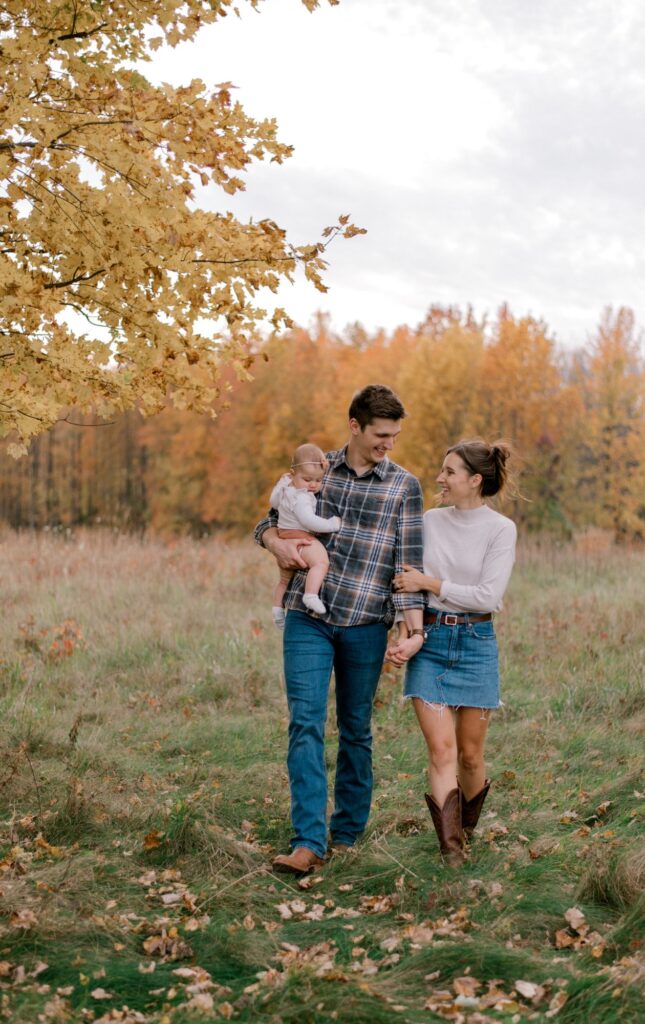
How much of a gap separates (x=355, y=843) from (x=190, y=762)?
2006 mm

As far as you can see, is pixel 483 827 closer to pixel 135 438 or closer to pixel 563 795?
pixel 563 795

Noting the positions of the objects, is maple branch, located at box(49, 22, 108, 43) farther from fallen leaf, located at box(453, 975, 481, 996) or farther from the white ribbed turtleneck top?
fallen leaf, located at box(453, 975, 481, 996)

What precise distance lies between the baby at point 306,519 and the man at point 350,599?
5 centimetres

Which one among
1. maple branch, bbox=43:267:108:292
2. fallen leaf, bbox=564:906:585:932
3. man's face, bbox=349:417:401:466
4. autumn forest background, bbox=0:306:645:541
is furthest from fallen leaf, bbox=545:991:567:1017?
autumn forest background, bbox=0:306:645:541

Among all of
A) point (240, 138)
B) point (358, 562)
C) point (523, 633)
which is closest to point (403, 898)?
Answer: point (358, 562)

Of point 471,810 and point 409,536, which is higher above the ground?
point 409,536

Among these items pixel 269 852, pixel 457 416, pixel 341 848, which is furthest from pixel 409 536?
pixel 457 416

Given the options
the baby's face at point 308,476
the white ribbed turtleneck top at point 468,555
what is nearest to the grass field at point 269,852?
the white ribbed turtleneck top at point 468,555

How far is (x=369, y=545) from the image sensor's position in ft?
15.4

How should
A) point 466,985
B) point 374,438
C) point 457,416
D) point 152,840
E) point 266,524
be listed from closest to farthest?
point 466,985 < point 374,438 < point 152,840 < point 266,524 < point 457,416

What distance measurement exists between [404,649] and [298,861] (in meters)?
1.08

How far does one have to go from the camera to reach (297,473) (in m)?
4.72

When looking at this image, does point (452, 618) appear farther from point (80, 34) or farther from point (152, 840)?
point (80, 34)

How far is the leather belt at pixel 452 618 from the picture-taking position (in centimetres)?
453
